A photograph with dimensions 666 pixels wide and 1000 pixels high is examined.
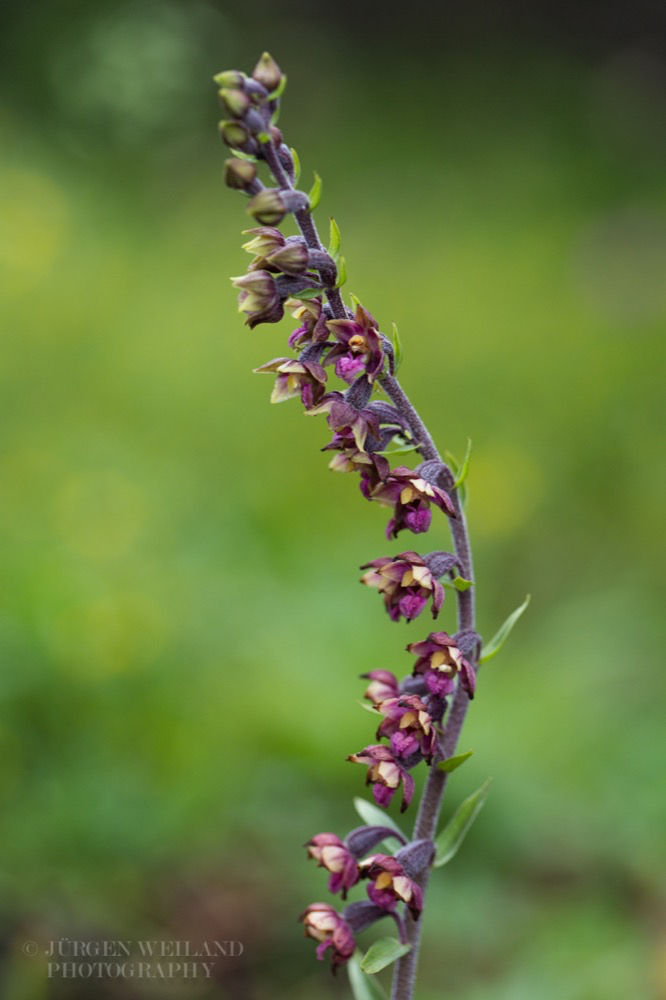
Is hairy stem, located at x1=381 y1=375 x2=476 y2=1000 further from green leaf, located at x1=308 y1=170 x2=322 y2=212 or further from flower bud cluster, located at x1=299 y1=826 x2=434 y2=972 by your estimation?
green leaf, located at x1=308 y1=170 x2=322 y2=212

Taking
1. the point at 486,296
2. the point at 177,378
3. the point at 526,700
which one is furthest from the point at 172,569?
the point at 486,296

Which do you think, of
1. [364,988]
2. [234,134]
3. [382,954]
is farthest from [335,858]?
[234,134]

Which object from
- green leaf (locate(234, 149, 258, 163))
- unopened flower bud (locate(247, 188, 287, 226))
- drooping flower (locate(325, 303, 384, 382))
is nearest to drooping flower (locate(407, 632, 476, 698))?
drooping flower (locate(325, 303, 384, 382))

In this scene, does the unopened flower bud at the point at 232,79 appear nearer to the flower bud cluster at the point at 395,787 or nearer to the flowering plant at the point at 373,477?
the flowering plant at the point at 373,477

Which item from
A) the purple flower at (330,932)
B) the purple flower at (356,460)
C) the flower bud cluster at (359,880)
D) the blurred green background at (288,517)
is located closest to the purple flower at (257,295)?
→ the purple flower at (356,460)

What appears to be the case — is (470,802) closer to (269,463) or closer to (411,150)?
(269,463)

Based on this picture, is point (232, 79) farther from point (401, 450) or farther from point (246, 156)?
point (401, 450)
